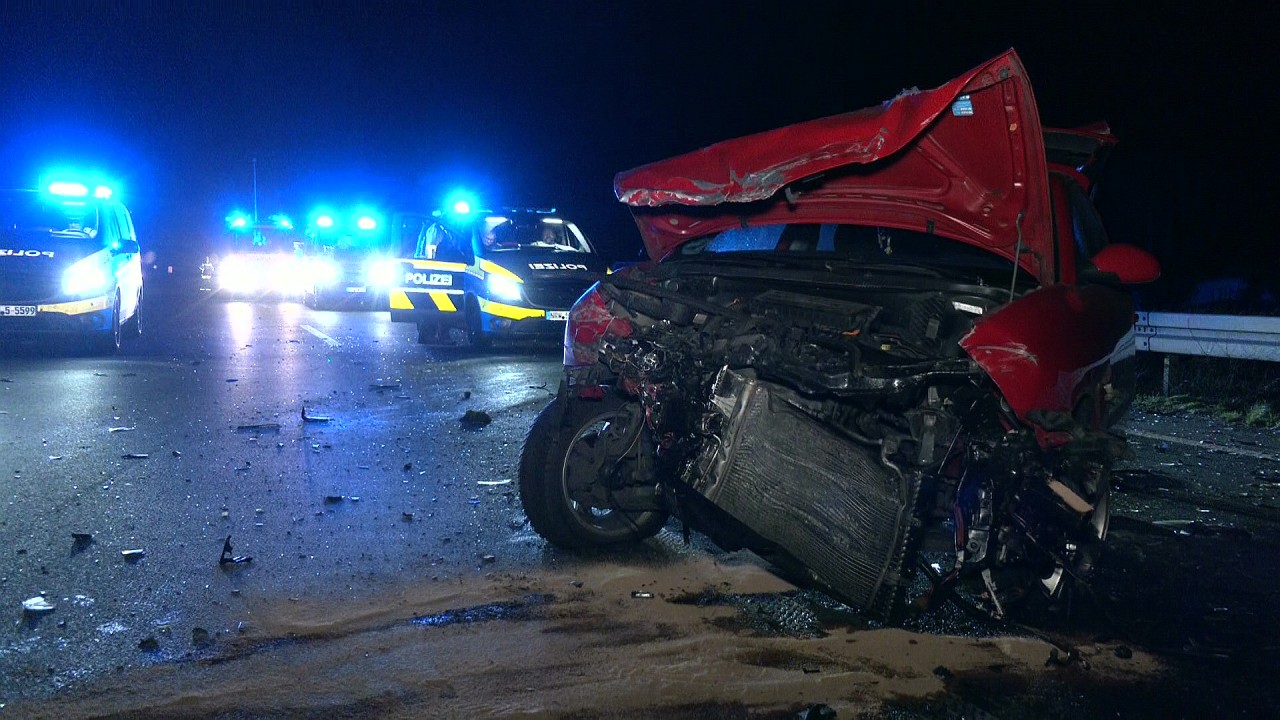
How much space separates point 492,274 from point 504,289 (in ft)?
1.03

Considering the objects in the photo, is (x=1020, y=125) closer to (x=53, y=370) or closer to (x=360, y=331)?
(x=53, y=370)

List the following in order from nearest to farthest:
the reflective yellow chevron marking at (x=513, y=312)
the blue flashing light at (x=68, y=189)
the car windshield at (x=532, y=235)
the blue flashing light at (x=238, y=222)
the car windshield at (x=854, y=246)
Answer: the car windshield at (x=854, y=246), the blue flashing light at (x=68, y=189), the reflective yellow chevron marking at (x=513, y=312), the car windshield at (x=532, y=235), the blue flashing light at (x=238, y=222)

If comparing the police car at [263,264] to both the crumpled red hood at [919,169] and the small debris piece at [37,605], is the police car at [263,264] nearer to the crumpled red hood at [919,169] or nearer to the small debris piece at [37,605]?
the small debris piece at [37,605]

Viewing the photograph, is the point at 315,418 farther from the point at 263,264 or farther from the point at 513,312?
the point at 263,264

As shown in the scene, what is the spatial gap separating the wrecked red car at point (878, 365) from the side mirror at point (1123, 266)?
1 centimetres

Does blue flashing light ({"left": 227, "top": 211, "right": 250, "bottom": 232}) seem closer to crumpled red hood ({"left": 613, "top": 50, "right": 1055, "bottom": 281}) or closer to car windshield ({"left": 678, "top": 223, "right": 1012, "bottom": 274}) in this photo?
car windshield ({"left": 678, "top": 223, "right": 1012, "bottom": 274})

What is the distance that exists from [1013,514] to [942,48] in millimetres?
20886

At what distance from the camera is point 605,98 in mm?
35688

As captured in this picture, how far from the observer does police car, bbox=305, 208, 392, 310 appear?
23.2m

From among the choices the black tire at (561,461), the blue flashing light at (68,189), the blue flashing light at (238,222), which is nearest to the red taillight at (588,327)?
the black tire at (561,461)

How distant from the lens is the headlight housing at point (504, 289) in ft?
47.4

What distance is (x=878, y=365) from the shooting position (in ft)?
12.9

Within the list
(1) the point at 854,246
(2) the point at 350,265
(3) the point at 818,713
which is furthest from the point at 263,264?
(3) the point at 818,713

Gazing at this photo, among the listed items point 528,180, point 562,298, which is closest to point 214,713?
point 562,298
